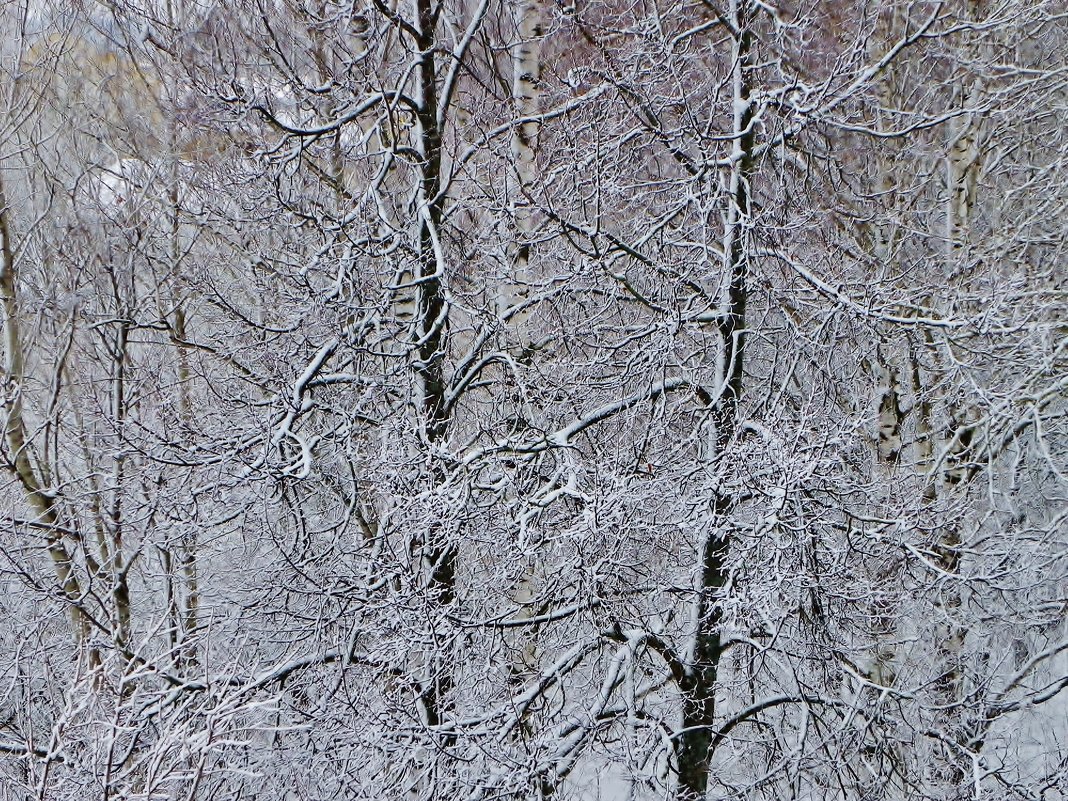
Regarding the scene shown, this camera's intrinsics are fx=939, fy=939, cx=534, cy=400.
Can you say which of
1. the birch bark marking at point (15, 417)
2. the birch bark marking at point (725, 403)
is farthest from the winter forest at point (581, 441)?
the birch bark marking at point (15, 417)

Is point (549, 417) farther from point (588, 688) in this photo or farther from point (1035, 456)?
point (1035, 456)

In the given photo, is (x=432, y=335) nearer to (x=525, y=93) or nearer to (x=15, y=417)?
(x=525, y=93)

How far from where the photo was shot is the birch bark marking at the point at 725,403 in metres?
5.07

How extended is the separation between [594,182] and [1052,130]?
4.46 metres

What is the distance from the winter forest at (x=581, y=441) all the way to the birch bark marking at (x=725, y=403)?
0.09 feet

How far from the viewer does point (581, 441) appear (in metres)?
6.05

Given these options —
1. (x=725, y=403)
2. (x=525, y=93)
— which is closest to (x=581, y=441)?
(x=725, y=403)

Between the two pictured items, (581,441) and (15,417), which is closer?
(581,441)

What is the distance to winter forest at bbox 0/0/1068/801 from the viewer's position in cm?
470

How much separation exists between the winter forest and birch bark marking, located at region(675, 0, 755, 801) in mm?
29

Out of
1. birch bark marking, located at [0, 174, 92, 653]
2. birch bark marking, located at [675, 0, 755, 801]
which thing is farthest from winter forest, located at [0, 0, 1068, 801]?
birch bark marking, located at [0, 174, 92, 653]

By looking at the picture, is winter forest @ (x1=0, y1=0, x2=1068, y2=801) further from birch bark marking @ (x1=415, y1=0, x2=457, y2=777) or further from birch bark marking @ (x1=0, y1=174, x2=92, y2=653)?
birch bark marking @ (x1=0, y1=174, x2=92, y2=653)

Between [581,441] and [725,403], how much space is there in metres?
1.04

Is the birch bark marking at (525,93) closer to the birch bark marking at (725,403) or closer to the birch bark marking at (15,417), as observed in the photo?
the birch bark marking at (725,403)
